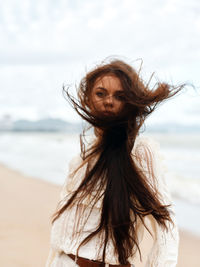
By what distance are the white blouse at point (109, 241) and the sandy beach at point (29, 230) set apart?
2.37 meters

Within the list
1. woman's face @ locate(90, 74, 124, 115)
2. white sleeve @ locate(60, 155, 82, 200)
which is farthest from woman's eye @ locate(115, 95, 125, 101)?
white sleeve @ locate(60, 155, 82, 200)

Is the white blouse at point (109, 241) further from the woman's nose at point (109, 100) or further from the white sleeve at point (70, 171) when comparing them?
the woman's nose at point (109, 100)

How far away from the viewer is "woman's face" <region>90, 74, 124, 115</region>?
148cm

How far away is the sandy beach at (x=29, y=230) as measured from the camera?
153 inches

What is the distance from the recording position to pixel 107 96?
1.50 metres

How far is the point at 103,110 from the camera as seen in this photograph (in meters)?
1.49

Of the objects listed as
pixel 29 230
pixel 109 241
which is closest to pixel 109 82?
pixel 109 241

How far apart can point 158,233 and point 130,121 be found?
482 millimetres

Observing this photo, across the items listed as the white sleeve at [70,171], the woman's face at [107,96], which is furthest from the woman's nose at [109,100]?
the white sleeve at [70,171]

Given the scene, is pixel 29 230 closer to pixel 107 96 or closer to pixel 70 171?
pixel 70 171

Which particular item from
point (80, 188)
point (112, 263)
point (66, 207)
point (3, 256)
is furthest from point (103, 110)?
point (3, 256)

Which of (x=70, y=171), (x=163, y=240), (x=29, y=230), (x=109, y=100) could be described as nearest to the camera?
(x=163, y=240)

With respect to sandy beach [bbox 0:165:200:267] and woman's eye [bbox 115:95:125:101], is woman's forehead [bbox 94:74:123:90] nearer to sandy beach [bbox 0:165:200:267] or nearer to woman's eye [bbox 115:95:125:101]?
woman's eye [bbox 115:95:125:101]

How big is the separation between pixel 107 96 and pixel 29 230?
3779mm
